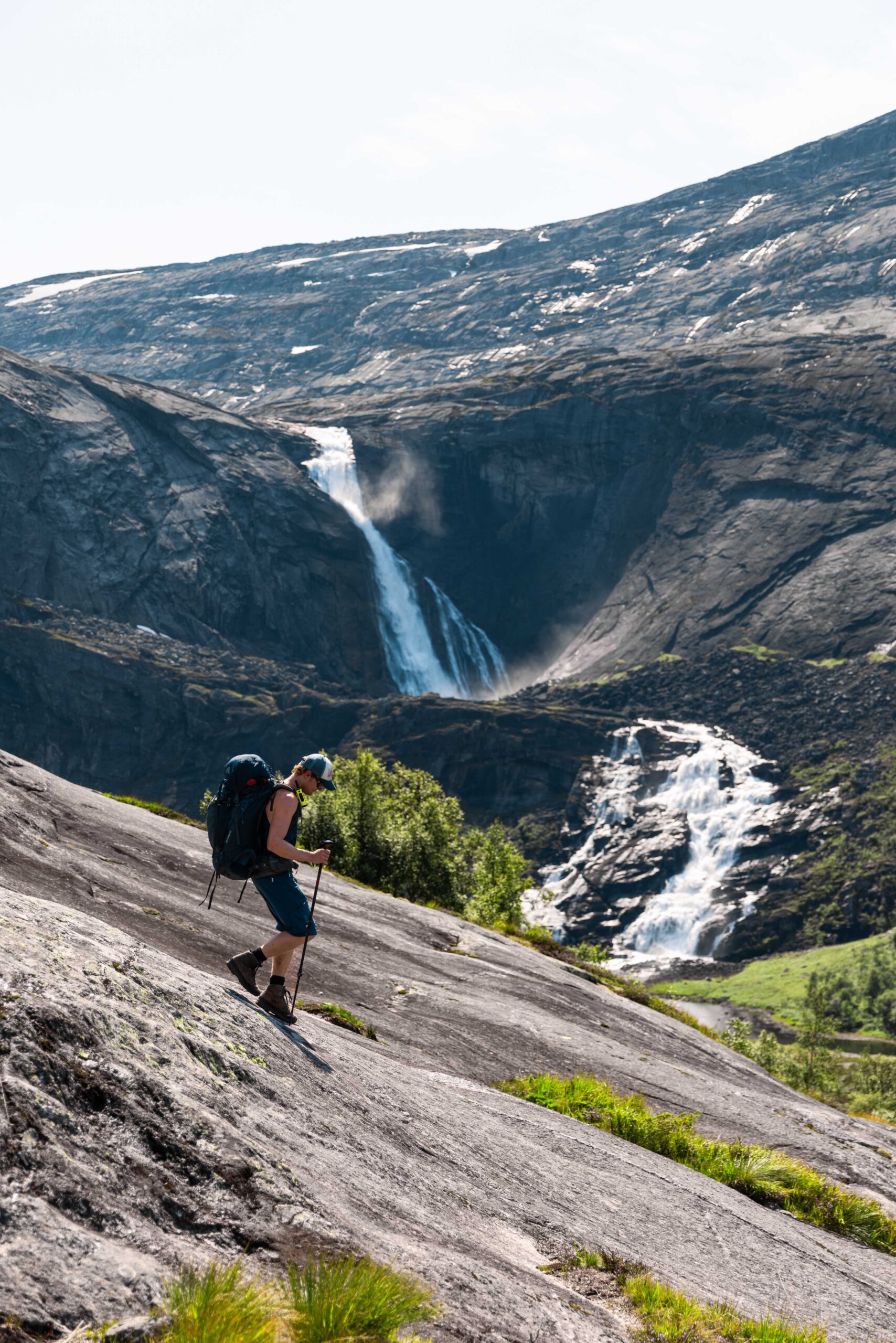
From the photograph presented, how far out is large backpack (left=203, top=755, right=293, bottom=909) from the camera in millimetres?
10000

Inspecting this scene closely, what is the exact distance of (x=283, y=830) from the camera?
9.95 meters

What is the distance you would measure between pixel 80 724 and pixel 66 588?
29.8m

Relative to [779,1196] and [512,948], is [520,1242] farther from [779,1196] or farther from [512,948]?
[512,948]

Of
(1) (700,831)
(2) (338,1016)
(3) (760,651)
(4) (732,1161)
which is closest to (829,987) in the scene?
(1) (700,831)

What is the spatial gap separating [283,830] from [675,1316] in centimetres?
509

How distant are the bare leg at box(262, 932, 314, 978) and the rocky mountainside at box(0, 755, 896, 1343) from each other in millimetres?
489

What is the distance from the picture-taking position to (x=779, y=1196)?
12844 millimetres

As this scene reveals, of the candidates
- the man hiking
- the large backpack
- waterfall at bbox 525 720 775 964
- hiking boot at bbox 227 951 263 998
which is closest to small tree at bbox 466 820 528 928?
hiking boot at bbox 227 951 263 998

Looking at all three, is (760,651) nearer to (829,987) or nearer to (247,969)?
(829,987)

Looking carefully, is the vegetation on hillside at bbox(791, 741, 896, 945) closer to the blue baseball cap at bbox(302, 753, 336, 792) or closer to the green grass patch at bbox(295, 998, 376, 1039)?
the green grass patch at bbox(295, 998, 376, 1039)

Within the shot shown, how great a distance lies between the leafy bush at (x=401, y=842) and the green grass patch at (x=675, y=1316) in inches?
1524

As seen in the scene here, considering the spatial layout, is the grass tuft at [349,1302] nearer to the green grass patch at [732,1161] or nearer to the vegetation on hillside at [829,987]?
the green grass patch at [732,1161]

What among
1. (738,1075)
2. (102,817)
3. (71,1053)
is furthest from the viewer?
(738,1075)

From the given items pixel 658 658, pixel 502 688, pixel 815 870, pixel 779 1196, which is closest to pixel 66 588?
pixel 502 688
